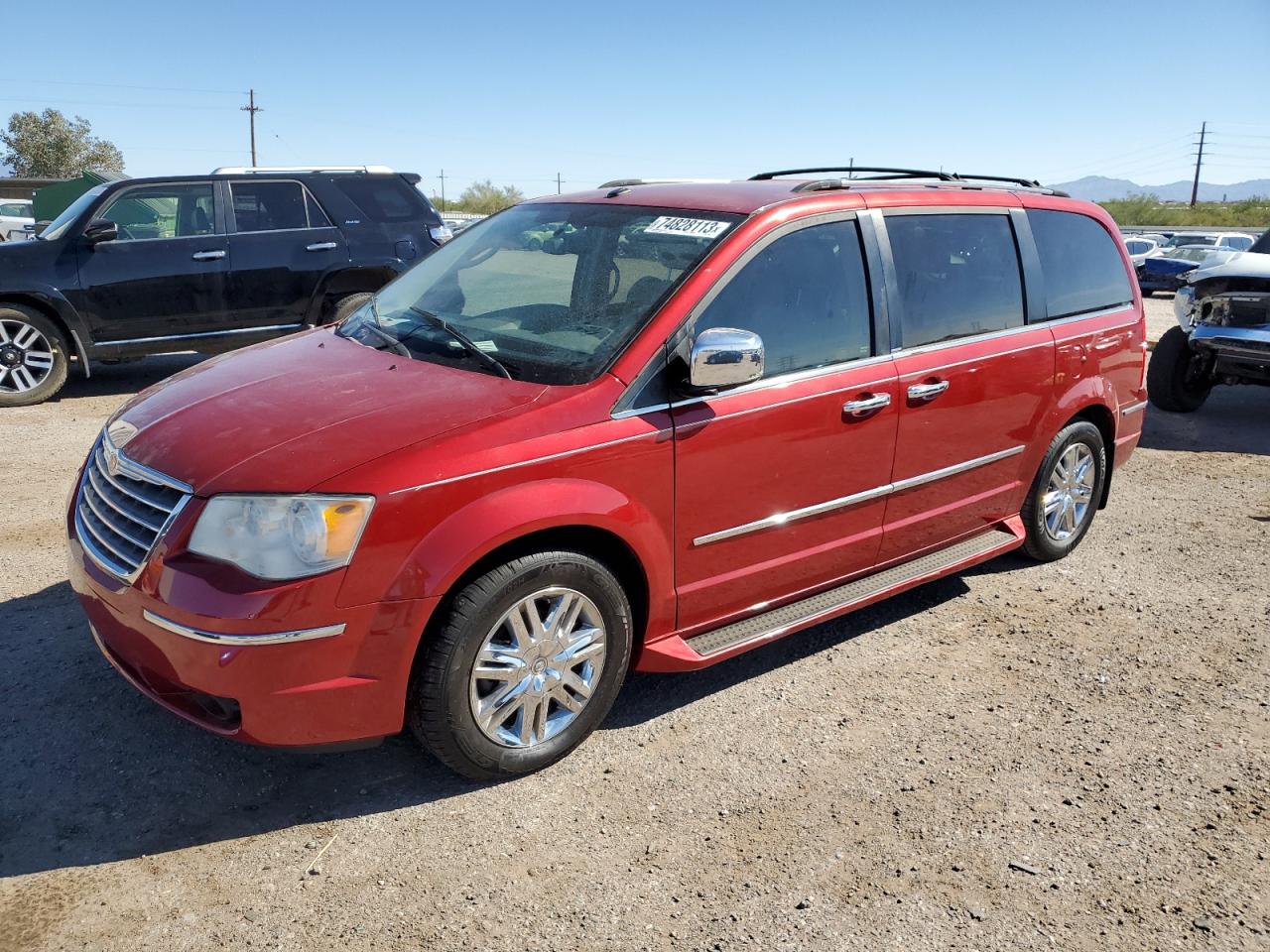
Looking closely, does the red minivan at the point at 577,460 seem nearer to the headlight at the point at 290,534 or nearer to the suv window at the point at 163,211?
the headlight at the point at 290,534

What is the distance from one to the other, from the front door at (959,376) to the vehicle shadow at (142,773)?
1.18 m

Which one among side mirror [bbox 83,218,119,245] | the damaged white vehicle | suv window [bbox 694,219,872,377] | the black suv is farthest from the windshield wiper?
the damaged white vehicle

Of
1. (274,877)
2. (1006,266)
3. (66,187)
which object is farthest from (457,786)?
(66,187)

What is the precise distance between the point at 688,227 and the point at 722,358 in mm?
711

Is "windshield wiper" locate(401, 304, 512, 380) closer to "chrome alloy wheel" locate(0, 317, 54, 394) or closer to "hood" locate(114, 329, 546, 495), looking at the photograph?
"hood" locate(114, 329, 546, 495)

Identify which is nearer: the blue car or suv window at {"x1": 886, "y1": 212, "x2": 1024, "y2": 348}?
suv window at {"x1": 886, "y1": 212, "x2": 1024, "y2": 348}

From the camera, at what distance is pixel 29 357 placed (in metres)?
8.28

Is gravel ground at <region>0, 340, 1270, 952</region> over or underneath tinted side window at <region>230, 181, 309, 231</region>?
underneath

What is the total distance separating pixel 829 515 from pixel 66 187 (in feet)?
82.0

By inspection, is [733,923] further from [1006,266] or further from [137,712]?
[1006,266]

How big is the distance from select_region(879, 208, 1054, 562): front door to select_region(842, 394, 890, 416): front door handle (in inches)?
4.7

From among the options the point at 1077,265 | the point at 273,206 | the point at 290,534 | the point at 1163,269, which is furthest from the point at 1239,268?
the point at 1163,269

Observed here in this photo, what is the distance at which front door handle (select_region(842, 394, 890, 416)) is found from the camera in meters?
3.73

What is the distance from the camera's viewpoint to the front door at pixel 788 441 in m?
3.38
